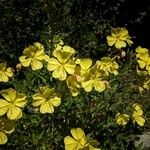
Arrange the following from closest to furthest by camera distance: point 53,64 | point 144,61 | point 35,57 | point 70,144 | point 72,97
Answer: point 70,144 → point 53,64 → point 35,57 → point 72,97 → point 144,61

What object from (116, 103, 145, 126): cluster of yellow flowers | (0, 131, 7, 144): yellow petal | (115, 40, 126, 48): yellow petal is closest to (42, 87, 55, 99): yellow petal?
(0, 131, 7, 144): yellow petal

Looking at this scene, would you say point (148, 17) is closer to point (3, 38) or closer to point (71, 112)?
point (3, 38)

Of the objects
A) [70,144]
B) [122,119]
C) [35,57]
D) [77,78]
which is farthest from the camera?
[122,119]

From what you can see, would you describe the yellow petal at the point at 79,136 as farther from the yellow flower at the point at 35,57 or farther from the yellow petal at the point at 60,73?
the yellow flower at the point at 35,57

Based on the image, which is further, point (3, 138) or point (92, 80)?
point (92, 80)

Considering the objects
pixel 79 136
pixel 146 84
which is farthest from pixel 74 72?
pixel 146 84

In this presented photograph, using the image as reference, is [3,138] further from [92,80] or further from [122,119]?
[122,119]

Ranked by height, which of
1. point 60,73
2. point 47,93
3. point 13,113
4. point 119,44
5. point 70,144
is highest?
point 119,44

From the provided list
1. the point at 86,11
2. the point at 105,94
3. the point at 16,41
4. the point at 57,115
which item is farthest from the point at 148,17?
the point at 57,115
